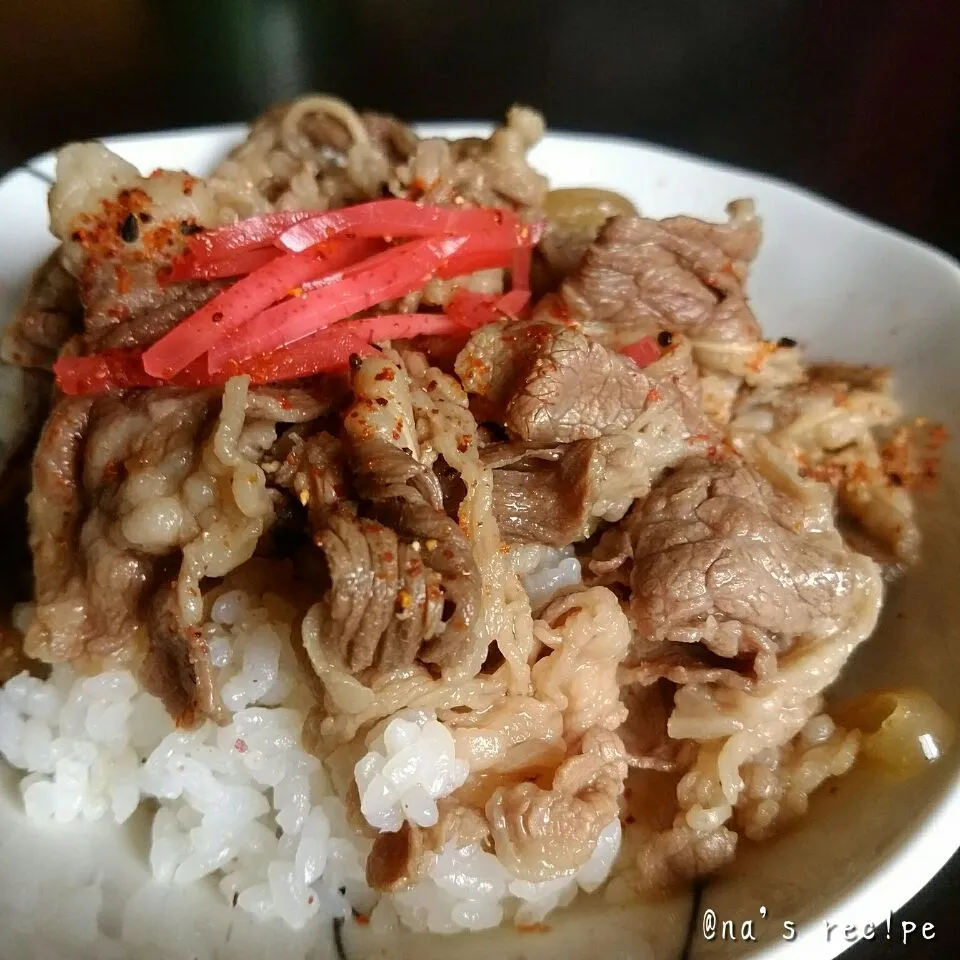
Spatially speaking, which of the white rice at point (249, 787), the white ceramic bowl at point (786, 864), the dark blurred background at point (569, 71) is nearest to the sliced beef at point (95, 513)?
the white rice at point (249, 787)

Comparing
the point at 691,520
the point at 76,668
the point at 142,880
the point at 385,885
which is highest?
the point at 691,520

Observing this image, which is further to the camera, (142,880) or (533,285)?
(533,285)

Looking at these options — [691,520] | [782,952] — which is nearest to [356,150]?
[691,520]

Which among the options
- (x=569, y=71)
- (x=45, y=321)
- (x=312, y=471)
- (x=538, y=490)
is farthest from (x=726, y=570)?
(x=569, y=71)

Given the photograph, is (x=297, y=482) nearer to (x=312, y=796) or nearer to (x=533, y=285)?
(x=312, y=796)

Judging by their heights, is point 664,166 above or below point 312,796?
above

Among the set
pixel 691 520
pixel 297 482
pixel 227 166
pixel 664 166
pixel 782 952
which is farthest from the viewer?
pixel 664 166

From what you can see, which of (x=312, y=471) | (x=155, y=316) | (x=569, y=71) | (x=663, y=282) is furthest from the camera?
(x=569, y=71)

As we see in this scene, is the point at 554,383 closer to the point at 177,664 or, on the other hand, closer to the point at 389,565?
the point at 389,565
